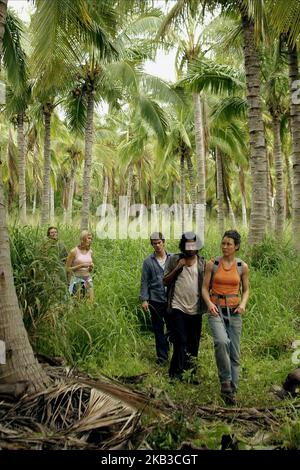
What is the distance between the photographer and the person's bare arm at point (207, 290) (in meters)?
5.77

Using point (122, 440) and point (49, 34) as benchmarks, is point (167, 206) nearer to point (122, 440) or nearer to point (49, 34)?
point (49, 34)

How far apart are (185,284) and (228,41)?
416 inches

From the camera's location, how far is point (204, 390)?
239 inches

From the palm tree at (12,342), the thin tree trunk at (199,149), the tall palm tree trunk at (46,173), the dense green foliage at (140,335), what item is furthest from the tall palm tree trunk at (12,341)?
the tall palm tree trunk at (46,173)

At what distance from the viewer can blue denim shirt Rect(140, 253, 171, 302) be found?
7098 mm

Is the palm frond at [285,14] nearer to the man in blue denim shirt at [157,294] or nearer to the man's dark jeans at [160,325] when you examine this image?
the man in blue denim shirt at [157,294]

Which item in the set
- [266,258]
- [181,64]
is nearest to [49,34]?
[266,258]

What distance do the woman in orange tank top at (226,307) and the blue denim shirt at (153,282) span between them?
1253 millimetres

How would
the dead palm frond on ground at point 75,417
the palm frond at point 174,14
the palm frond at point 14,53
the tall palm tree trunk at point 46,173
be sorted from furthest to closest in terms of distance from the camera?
the tall palm tree trunk at point 46,173 → the palm frond at point 14,53 → the palm frond at point 174,14 → the dead palm frond on ground at point 75,417

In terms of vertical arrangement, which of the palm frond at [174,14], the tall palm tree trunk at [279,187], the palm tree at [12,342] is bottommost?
the palm tree at [12,342]

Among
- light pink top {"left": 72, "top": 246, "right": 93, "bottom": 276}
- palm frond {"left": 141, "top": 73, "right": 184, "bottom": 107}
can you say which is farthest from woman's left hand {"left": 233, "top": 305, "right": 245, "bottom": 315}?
palm frond {"left": 141, "top": 73, "right": 184, "bottom": 107}

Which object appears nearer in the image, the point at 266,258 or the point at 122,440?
the point at 122,440

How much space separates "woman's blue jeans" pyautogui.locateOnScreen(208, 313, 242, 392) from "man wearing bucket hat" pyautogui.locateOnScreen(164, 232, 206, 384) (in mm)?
477

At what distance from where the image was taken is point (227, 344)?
5.78m
